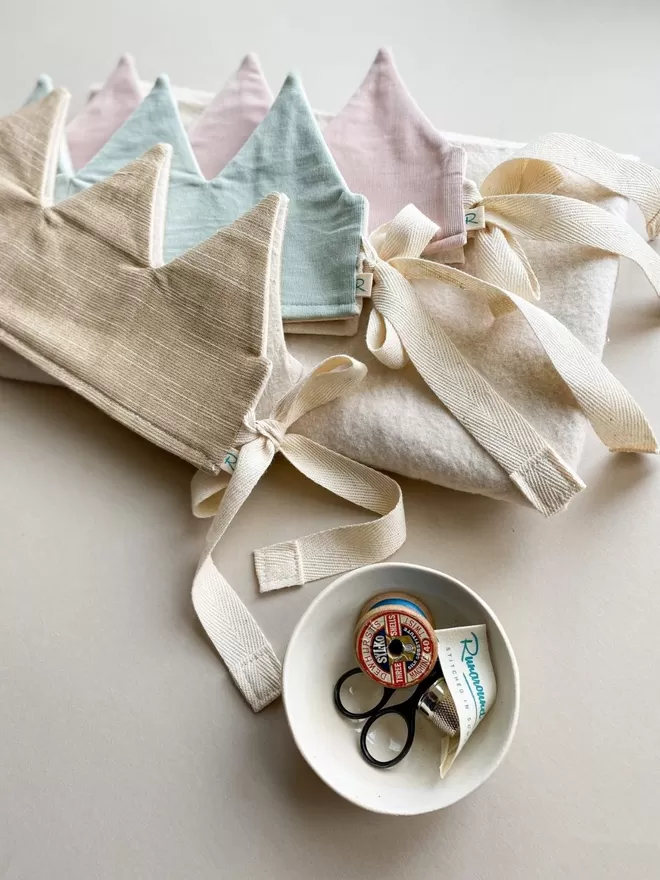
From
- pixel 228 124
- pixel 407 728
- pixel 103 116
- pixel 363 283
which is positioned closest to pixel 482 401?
pixel 363 283

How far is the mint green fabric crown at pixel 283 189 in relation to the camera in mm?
540

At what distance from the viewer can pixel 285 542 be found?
1.73ft

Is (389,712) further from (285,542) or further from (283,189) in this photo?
(283,189)

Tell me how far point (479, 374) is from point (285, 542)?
0.19 meters

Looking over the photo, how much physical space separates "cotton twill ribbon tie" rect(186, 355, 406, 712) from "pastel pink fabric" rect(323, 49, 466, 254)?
15 cm

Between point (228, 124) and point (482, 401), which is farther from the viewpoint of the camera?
point (228, 124)

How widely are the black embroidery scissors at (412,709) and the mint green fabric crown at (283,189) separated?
266 millimetres

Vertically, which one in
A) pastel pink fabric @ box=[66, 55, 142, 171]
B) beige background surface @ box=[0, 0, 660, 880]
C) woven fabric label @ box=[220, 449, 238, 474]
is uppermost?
pastel pink fabric @ box=[66, 55, 142, 171]

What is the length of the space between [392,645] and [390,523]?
9 cm

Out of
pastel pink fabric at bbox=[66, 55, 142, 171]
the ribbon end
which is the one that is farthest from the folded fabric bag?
pastel pink fabric at bbox=[66, 55, 142, 171]

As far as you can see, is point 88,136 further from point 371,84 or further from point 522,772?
point 522,772

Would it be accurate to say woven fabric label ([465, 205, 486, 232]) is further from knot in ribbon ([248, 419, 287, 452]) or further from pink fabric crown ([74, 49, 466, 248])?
knot in ribbon ([248, 419, 287, 452])

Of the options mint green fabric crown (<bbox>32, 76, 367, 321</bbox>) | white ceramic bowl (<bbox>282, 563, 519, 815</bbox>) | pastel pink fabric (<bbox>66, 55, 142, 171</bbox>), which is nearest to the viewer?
white ceramic bowl (<bbox>282, 563, 519, 815</bbox>)

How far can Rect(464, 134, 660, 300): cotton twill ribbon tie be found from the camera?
0.53 m
